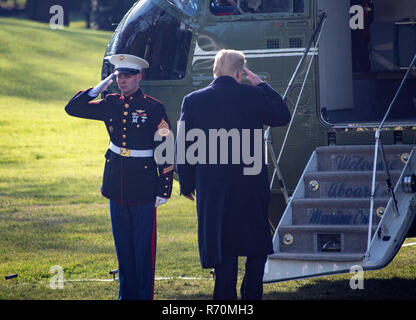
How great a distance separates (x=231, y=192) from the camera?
16.3 ft

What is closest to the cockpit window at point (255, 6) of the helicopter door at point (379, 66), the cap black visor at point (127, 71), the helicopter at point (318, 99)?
the helicopter at point (318, 99)

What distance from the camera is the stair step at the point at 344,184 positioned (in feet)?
20.8

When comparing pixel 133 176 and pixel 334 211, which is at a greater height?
Answer: pixel 133 176

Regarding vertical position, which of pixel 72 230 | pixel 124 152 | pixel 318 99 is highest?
pixel 318 99

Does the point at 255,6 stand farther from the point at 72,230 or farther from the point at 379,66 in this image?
the point at 72,230

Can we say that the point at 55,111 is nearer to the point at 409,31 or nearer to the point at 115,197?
the point at 409,31

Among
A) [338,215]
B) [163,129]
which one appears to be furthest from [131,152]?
[338,215]

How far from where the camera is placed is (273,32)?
22.7ft

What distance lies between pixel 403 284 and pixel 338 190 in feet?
5.07

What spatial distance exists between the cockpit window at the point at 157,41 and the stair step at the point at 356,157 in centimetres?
164

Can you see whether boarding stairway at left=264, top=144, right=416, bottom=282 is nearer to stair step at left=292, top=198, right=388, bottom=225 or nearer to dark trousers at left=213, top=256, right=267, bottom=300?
stair step at left=292, top=198, right=388, bottom=225

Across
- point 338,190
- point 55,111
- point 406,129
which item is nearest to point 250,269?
point 338,190

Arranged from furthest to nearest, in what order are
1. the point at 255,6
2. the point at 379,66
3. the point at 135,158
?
1. the point at 379,66
2. the point at 255,6
3. the point at 135,158

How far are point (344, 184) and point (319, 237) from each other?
62 centimetres
